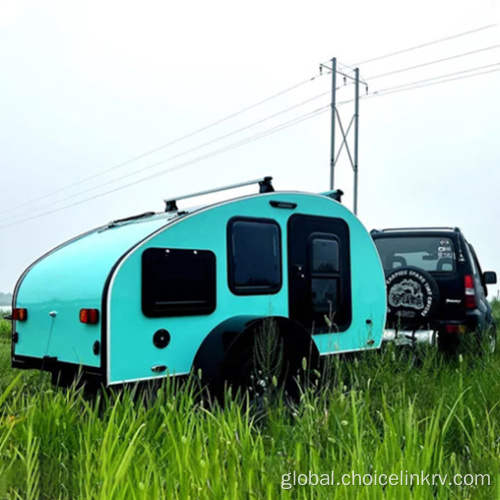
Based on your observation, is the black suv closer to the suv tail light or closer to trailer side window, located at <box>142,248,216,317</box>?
the suv tail light

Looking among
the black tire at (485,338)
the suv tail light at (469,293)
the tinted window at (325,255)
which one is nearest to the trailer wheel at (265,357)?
the tinted window at (325,255)

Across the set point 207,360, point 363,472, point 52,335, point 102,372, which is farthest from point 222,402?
point 363,472

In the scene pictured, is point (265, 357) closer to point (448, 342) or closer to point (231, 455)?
point (231, 455)

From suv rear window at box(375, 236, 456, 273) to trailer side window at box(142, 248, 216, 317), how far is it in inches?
177

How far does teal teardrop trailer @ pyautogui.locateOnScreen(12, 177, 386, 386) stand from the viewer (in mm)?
4727

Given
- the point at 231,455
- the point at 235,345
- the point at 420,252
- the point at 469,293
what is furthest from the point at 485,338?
the point at 231,455

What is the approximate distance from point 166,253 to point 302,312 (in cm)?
174


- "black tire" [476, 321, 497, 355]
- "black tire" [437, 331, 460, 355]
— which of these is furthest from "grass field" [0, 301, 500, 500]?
"black tire" [437, 331, 460, 355]

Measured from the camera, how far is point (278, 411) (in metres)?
4.16

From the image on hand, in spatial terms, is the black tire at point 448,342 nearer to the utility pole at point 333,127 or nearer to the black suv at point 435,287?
the black suv at point 435,287

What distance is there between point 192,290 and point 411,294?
3861 mm

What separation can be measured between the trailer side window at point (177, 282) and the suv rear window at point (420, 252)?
449 centimetres

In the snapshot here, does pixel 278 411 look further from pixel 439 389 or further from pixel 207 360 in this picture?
pixel 439 389

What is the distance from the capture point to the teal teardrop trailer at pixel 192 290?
4727 millimetres
